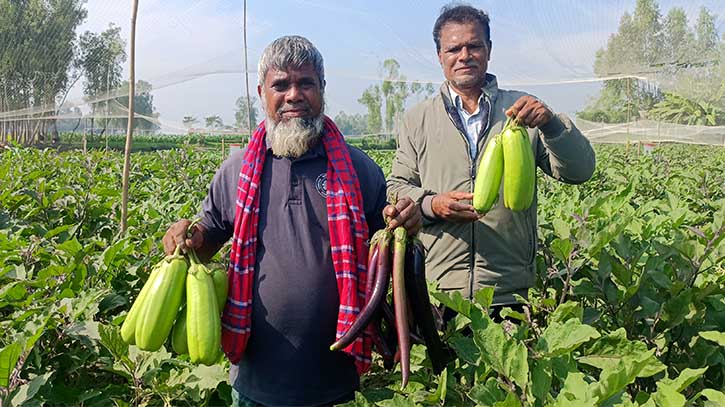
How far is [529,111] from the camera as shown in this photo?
2.08 metres

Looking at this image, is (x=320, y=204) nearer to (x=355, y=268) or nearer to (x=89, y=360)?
(x=355, y=268)

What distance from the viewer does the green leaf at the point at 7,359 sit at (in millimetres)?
1575

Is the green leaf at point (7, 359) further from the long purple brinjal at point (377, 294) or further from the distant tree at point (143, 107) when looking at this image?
the distant tree at point (143, 107)

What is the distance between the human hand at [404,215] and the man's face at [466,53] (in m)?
1.06

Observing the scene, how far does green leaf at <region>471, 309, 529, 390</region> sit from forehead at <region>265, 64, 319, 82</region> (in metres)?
1.05

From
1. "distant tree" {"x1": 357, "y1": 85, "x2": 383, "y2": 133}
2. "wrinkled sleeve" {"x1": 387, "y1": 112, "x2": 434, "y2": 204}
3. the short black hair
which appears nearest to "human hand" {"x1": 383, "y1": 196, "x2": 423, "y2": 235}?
"wrinkled sleeve" {"x1": 387, "y1": 112, "x2": 434, "y2": 204}

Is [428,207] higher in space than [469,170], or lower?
lower

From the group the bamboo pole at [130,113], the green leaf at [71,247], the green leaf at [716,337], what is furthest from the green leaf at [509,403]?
the bamboo pole at [130,113]

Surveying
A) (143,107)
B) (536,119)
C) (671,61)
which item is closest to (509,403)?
(536,119)

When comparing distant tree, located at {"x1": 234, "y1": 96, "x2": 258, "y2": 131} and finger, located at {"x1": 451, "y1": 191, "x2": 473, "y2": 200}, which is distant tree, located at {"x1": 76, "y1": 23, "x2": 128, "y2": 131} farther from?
finger, located at {"x1": 451, "y1": 191, "x2": 473, "y2": 200}

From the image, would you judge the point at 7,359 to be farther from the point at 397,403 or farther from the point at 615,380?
the point at 615,380

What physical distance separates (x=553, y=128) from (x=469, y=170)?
0.48 metres

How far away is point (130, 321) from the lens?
1.77 meters

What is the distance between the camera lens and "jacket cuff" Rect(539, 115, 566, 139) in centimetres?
231
